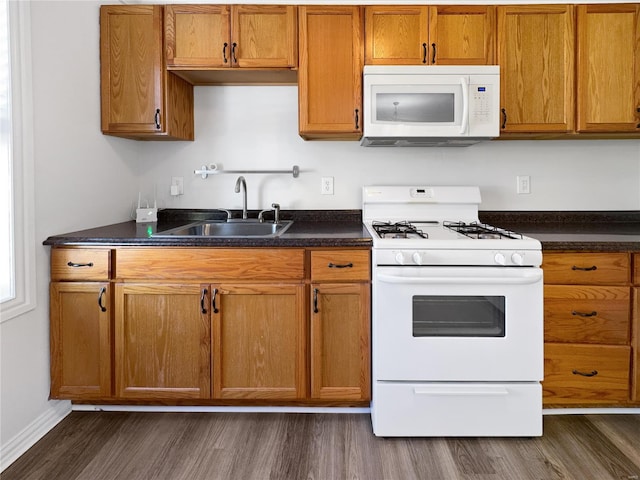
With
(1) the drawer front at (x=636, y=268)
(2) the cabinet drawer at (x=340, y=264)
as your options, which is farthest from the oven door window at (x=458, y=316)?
(1) the drawer front at (x=636, y=268)

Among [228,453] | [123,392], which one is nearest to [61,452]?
[123,392]

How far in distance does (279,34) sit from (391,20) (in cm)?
58

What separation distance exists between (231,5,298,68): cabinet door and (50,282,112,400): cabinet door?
1342 mm

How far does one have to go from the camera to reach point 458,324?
79.4 inches

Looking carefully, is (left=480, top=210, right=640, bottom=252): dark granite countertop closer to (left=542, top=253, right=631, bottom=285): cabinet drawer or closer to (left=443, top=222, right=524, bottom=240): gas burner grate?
(left=542, top=253, right=631, bottom=285): cabinet drawer

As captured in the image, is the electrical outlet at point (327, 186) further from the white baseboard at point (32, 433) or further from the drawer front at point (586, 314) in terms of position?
the white baseboard at point (32, 433)

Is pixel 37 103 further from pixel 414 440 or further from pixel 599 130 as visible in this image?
pixel 599 130

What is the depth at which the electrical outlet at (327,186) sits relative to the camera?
9.30 ft

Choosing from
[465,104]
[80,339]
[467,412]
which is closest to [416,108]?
[465,104]

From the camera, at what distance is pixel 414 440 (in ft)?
6.60

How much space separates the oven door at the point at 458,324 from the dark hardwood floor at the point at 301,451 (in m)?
→ 0.29

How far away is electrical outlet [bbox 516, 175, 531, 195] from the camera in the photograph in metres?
2.79

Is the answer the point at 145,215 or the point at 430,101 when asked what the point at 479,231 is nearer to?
the point at 430,101

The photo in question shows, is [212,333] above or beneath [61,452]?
above
